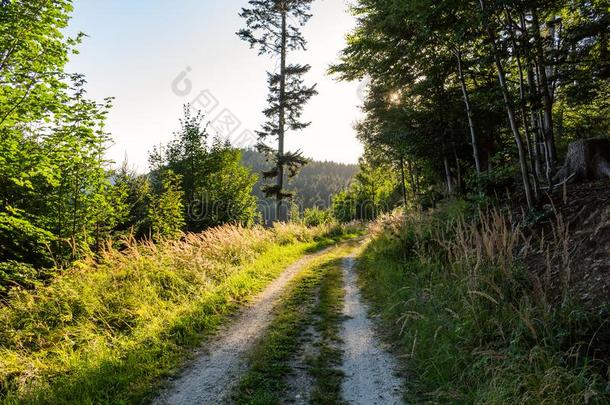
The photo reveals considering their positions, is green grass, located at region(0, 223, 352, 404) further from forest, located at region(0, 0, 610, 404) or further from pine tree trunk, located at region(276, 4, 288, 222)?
pine tree trunk, located at region(276, 4, 288, 222)

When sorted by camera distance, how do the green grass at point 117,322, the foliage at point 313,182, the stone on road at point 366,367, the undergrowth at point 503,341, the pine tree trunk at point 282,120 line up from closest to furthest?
the undergrowth at point 503,341, the stone on road at point 366,367, the green grass at point 117,322, the pine tree trunk at point 282,120, the foliage at point 313,182

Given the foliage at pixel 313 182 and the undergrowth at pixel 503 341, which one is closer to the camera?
the undergrowth at pixel 503 341

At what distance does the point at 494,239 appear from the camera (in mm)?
4961

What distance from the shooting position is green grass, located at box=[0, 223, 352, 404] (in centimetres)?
429

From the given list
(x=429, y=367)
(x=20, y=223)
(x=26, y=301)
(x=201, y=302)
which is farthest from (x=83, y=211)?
(x=429, y=367)

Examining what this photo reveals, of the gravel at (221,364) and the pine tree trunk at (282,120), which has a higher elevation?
the pine tree trunk at (282,120)

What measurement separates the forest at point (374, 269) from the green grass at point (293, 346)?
35 millimetres

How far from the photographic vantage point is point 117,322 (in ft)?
20.8

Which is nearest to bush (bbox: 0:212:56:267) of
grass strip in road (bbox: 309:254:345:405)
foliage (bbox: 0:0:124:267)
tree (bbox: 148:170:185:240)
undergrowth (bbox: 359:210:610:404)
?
foliage (bbox: 0:0:124:267)

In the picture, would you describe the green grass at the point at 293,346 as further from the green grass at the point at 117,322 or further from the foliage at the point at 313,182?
the foliage at the point at 313,182

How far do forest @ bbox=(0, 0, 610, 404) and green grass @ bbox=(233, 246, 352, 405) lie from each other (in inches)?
1.4

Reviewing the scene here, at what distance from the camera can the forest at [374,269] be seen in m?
3.98

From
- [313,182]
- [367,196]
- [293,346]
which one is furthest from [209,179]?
[313,182]

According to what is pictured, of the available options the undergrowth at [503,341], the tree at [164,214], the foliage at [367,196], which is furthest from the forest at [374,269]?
the foliage at [367,196]
